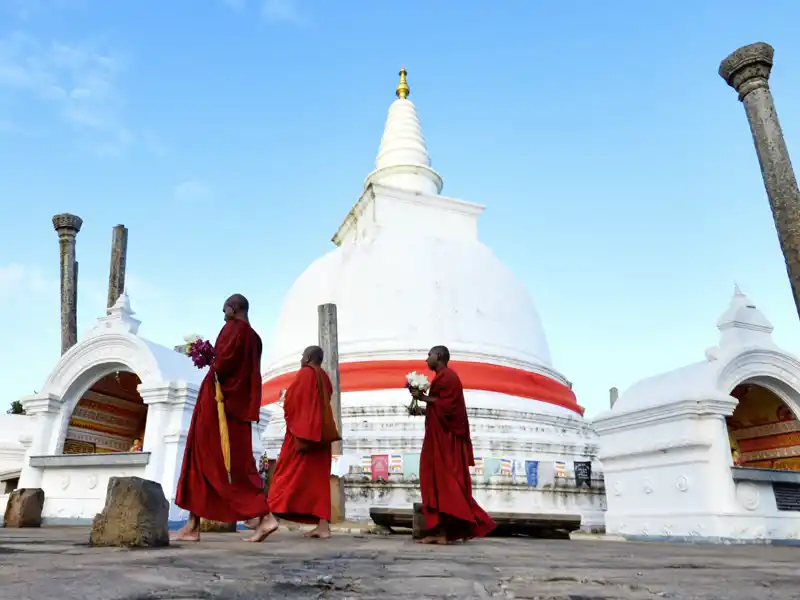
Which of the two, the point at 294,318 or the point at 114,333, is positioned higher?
the point at 294,318

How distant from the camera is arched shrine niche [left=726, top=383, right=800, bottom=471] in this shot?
847 centimetres

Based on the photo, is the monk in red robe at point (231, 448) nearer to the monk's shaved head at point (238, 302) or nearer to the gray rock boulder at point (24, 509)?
the monk's shaved head at point (238, 302)

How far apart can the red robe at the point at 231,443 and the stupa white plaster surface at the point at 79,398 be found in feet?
13.1

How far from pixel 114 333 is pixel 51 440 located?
175 cm

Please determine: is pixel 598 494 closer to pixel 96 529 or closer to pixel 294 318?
pixel 294 318

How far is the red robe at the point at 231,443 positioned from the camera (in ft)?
14.8

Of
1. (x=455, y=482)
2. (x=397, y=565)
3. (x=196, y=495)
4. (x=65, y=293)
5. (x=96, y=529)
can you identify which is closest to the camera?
(x=397, y=565)

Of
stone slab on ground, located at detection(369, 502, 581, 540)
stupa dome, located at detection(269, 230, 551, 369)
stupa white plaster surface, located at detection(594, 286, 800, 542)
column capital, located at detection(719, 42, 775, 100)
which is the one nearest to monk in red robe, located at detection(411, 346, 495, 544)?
stone slab on ground, located at detection(369, 502, 581, 540)

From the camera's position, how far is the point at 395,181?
17953 millimetres

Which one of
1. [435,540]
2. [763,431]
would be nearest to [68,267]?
[435,540]

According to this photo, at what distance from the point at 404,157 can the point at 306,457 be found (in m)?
13.9

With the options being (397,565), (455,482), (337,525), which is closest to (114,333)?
(337,525)

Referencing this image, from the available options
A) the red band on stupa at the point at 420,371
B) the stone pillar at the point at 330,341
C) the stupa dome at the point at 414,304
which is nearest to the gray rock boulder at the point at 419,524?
the stone pillar at the point at 330,341

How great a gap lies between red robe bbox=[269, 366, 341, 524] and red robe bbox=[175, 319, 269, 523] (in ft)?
1.95
